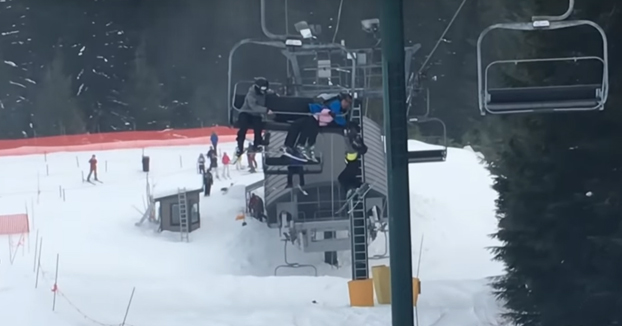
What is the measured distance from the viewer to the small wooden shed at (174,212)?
9.14 metres

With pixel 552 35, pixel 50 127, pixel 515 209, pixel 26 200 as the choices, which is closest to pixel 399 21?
pixel 552 35

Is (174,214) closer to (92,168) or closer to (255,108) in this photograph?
(92,168)

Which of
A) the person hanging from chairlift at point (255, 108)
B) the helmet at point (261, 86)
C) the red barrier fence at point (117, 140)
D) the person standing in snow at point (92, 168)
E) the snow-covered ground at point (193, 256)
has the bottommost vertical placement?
the snow-covered ground at point (193, 256)

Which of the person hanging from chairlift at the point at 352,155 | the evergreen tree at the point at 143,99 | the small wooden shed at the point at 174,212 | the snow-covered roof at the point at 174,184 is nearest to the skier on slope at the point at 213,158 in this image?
the snow-covered roof at the point at 174,184

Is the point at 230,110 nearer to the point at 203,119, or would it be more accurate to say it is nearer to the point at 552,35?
the point at 552,35

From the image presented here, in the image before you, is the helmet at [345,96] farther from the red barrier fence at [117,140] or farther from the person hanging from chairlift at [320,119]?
the red barrier fence at [117,140]

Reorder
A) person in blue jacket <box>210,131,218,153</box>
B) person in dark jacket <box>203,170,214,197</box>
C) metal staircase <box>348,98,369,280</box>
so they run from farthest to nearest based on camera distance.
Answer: person in blue jacket <box>210,131,218,153</box> < person in dark jacket <box>203,170,214,197</box> < metal staircase <box>348,98,369,280</box>

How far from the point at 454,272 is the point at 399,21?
17.2 feet

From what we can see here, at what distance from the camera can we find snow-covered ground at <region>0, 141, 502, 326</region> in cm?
594

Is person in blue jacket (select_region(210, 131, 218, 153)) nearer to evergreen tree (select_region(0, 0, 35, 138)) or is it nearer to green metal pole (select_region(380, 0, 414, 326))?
evergreen tree (select_region(0, 0, 35, 138))

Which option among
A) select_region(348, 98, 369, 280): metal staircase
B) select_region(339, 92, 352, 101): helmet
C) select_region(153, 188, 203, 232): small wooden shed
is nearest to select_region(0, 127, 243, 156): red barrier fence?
select_region(153, 188, 203, 232): small wooden shed

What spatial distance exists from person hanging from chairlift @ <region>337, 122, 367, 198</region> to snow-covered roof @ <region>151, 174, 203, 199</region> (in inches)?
203

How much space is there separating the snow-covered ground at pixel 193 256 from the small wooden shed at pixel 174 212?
10 cm

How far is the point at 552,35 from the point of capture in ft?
14.2
